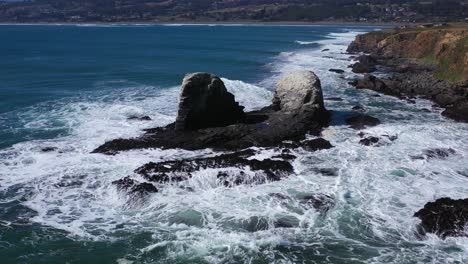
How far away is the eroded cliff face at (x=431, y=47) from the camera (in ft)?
148

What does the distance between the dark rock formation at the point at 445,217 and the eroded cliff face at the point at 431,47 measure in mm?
24994

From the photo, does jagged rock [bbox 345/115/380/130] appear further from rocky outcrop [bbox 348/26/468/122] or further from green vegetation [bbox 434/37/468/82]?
green vegetation [bbox 434/37/468/82]

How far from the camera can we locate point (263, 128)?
96.8ft

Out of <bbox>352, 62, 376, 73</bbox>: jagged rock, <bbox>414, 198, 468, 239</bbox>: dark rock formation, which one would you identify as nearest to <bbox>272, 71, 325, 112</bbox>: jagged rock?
<bbox>414, 198, 468, 239</bbox>: dark rock formation

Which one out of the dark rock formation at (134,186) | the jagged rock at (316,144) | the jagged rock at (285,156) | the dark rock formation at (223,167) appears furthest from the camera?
the jagged rock at (316,144)

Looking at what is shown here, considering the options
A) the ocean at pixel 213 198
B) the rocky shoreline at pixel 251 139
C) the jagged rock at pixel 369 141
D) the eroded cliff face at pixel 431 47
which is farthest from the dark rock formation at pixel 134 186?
the eroded cliff face at pixel 431 47

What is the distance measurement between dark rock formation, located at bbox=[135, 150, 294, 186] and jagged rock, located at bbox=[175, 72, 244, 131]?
4857 mm

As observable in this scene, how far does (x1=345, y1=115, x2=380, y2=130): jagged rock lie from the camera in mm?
31906

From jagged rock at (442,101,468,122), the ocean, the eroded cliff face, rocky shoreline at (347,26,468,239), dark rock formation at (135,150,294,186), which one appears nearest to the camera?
the ocean

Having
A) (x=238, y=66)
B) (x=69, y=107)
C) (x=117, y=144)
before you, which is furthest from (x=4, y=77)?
(x=117, y=144)

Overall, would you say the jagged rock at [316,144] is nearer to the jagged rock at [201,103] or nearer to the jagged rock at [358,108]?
the jagged rock at [201,103]

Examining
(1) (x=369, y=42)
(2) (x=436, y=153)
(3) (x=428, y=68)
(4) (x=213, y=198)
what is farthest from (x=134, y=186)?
(1) (x=369, y=42)

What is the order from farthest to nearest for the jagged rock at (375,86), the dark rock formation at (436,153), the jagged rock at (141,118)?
the jagged rock at (375,86)
the jagged rock at (141,118)
the dark rock formation at (436,153)

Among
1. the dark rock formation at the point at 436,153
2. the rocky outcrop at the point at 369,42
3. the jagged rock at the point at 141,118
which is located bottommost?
the dark rock formation at the point at 436,153
